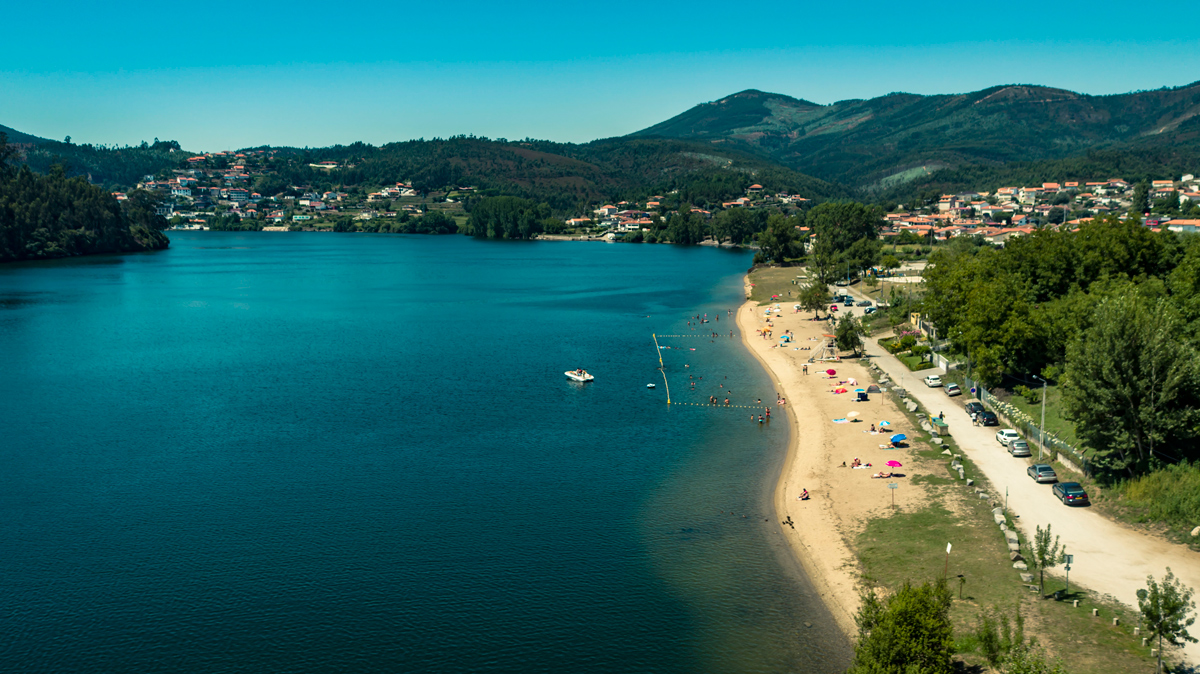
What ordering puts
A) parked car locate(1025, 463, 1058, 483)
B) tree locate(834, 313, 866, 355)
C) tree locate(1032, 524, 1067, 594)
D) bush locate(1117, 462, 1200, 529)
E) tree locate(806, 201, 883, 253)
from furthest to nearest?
tree locate(806, 201, 883, 253)
tree locate(834, 313, 866, 355)
parked car locate(1025, 463, 1058, 483)
bush locate(1117, 462, 1200, 529)
tree locate(1032, 524, 1067, 594)

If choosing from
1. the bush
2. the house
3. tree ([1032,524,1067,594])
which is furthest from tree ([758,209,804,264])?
tree ([1032,524,1067,594])

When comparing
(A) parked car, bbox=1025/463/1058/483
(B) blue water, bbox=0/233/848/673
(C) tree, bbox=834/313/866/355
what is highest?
(C) tree, bbox=834/313/866/355

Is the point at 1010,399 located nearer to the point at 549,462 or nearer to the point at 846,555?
the point at 846,555

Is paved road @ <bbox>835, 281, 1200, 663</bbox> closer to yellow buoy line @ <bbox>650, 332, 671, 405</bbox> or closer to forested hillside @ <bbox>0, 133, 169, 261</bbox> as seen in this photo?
yellow buoy line @ <bbox>650, 332, 671, 405</bbox>

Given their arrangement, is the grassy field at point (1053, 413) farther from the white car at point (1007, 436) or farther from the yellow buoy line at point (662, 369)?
the yellow buoy line at point (662, 369)

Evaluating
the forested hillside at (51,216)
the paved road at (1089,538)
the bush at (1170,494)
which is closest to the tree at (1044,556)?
the paved road at (1089,538)

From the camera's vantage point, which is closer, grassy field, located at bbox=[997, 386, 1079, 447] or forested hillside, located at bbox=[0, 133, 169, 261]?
grassy field, located at bbox=[997, 386, 1079, 447]

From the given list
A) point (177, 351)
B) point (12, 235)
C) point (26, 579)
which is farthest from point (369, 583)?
point (12, 235)
